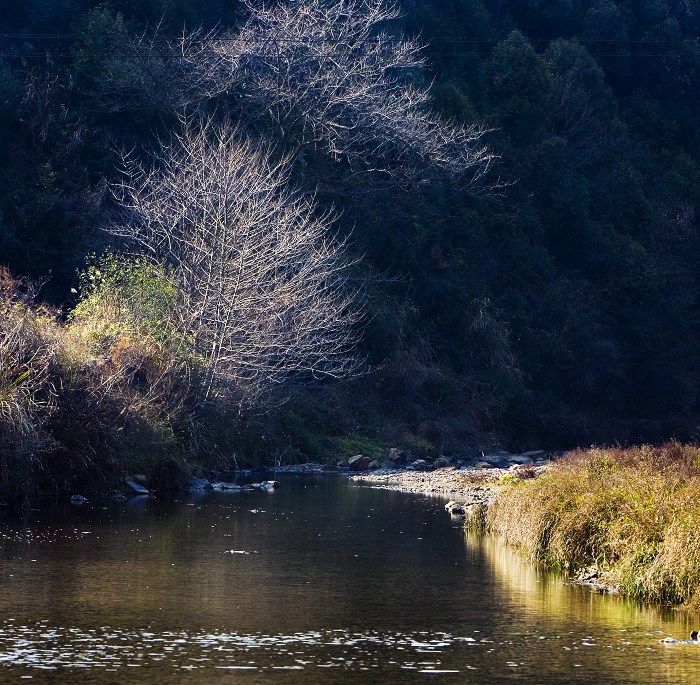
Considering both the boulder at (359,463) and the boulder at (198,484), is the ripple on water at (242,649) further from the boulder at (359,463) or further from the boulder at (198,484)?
the boulder at (359,463)

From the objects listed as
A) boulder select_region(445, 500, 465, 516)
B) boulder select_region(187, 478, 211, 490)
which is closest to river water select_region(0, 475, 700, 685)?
boulder select_region(445, 500, 465, 516)

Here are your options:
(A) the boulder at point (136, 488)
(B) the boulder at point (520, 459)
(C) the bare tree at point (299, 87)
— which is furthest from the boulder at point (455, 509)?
(C) the bare tree at point (299, 87)

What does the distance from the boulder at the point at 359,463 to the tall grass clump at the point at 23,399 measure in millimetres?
14508

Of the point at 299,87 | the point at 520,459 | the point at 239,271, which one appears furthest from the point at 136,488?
the point at 299,87

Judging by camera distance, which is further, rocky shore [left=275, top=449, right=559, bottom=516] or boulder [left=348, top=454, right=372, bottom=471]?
boulder [left=348, top=454, right=372, bottom=471]

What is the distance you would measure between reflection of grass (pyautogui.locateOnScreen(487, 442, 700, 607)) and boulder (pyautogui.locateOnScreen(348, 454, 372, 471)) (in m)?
18.8

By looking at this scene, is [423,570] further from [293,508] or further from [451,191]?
[451,191]

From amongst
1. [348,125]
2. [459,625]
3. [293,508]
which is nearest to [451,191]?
[348,125]

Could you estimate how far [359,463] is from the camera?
1822 inches

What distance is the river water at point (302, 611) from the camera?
15.5 m

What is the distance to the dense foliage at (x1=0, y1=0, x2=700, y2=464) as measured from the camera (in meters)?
54.7

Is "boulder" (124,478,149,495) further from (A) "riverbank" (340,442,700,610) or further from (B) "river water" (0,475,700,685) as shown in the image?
(A) "riverbank" (340,442,700,610)

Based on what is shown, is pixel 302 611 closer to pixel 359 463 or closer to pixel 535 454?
pixel 359 463

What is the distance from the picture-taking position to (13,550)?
940 inches
